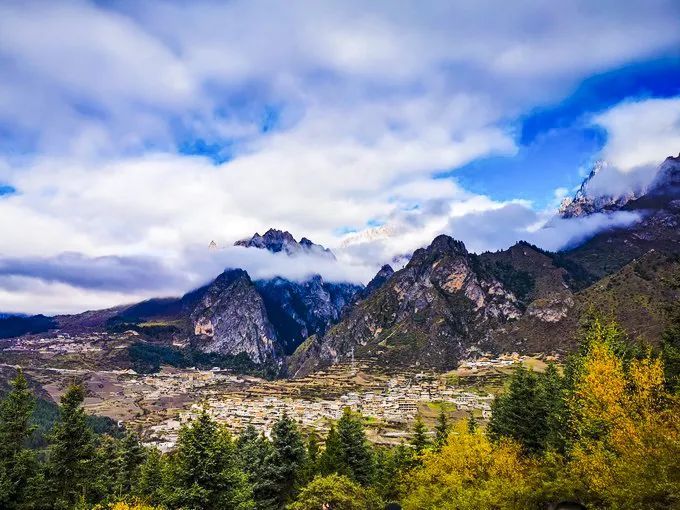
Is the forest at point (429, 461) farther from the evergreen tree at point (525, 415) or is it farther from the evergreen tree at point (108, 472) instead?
the evergreen tree at point (108, 472)

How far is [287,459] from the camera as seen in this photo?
51.6 meters

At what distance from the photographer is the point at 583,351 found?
5762cm

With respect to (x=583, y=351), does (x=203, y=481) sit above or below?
below

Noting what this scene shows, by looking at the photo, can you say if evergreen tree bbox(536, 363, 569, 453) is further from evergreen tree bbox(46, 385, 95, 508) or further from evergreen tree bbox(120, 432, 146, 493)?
evergreen tree bbox(120, 432, 146, 493)

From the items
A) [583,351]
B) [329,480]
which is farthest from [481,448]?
[583,351]

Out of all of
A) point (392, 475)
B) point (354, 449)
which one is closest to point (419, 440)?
point (392, 475)

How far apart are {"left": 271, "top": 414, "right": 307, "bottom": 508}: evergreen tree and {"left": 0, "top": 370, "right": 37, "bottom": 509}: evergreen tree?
23.3 metres

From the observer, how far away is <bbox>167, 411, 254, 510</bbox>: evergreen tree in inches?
1315

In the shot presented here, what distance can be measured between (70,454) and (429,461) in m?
34.5

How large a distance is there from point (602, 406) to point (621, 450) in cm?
675

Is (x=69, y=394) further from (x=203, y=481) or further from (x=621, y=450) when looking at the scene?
(x=621, y=450)

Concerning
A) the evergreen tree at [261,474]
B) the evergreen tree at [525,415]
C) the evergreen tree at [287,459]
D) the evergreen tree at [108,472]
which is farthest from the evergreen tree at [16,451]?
the evergreen tree at [525,415]

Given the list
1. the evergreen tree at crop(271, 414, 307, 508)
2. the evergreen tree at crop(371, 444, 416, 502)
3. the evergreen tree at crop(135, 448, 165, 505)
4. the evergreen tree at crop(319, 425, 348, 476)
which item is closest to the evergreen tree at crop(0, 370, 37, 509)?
the evergreen tree at crop(135, 448, 165, 505)

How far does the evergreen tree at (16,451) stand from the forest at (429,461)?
0.29 ft
